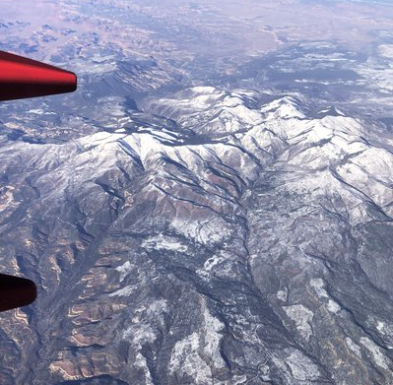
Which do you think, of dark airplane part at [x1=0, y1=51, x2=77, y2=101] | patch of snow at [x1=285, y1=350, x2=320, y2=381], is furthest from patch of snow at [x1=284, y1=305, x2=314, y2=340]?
dark airplane part at [x1=0, y1=51, x2=77, y2=101]

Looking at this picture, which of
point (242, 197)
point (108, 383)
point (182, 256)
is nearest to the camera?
point (108, 383)

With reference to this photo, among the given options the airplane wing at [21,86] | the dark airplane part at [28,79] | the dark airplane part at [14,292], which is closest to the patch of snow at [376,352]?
the dark airplane part at [14,292]

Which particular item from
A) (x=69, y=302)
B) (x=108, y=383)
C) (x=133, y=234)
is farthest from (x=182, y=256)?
(x=108, y=383)

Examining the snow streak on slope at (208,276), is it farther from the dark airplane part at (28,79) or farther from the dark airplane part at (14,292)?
the dark airplane part at (28,79)

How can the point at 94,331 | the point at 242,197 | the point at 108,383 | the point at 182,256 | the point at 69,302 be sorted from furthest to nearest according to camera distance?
the point at 242,197
the point at 182,256
the point at 69,302
the point at 94,331
the point at 108,383

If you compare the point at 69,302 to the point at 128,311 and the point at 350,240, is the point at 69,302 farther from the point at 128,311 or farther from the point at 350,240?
the point at 350,240

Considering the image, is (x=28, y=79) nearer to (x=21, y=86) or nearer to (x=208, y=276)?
(x=21, y=86)
